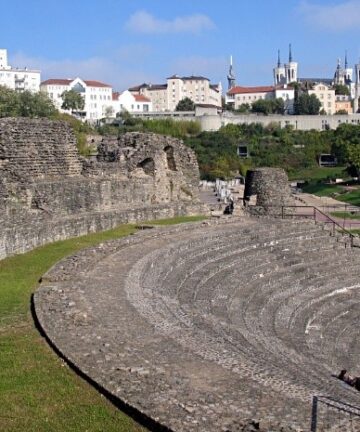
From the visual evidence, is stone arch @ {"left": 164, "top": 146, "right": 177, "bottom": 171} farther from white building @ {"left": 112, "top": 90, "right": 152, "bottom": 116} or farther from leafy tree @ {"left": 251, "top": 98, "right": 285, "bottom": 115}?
white building @ {"left": 112, "top": 90, "right": 152, "bottom": 116}

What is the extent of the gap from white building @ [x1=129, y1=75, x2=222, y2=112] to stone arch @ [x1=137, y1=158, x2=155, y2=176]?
4596 inches

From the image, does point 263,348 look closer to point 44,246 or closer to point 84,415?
point 84,415

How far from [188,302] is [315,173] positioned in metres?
65.9

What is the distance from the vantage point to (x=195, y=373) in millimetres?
8117

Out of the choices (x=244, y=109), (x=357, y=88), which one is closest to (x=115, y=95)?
(x=244, y=109)

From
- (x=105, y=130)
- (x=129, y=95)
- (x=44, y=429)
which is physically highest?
(x=129, y=95)

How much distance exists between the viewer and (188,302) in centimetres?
1378

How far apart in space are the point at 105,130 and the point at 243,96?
78629 mm

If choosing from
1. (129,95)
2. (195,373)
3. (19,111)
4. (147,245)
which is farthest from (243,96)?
(195,373)

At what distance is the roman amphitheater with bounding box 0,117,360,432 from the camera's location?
23.8 feet

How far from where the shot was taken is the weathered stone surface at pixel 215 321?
720 centimetres

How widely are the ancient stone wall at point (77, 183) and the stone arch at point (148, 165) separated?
0.14ft

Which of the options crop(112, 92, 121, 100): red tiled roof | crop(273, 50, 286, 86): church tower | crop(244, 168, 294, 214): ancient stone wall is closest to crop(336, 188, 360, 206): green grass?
crop(244, 168, 294, 214): ancient stone wall

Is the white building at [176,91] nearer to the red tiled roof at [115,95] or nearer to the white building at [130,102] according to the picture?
the white building at [130,102]
